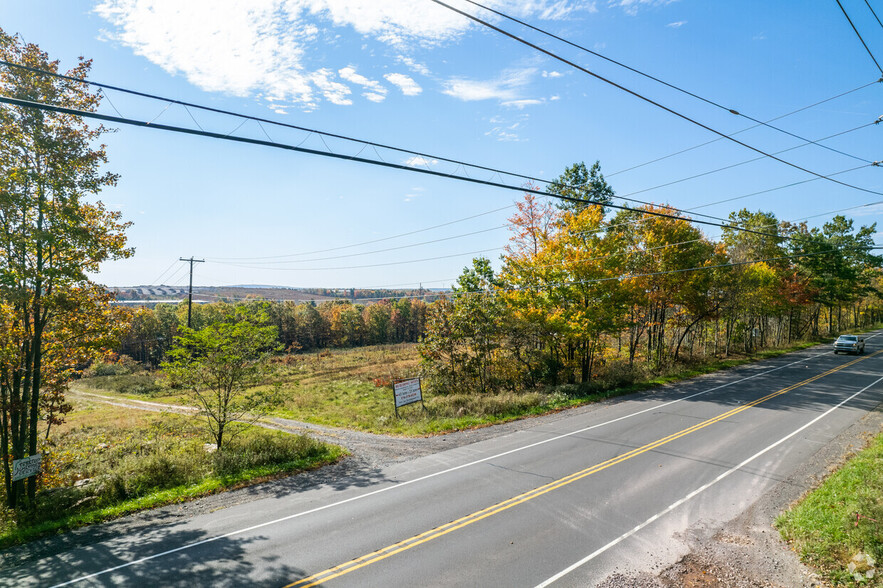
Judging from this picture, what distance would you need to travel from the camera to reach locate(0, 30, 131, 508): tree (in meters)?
10.3

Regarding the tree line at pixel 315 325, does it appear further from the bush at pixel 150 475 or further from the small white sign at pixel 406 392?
the bush at pixel 150 475

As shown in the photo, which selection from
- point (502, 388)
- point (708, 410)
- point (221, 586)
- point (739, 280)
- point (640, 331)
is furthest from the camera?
point (739, 280)

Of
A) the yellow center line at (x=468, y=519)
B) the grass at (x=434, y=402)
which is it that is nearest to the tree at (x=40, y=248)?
the grass at (x=434, y=402)

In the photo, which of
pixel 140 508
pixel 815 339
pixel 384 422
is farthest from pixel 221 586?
pixel 815 339

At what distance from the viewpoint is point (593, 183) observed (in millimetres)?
36562

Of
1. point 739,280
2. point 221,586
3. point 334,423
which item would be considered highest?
point 739,280

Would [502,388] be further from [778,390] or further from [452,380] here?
[778,390]

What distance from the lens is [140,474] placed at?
11.8 metres

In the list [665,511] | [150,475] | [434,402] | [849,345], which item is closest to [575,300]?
[434,402]

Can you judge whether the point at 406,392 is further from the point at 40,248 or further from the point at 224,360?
the point at 40,248

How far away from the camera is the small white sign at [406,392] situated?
20016 mm

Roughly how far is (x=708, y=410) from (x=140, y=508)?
66.8 ft

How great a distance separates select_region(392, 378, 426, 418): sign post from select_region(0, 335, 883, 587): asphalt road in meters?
6.11

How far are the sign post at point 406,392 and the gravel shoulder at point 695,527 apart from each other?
3.27 metres
